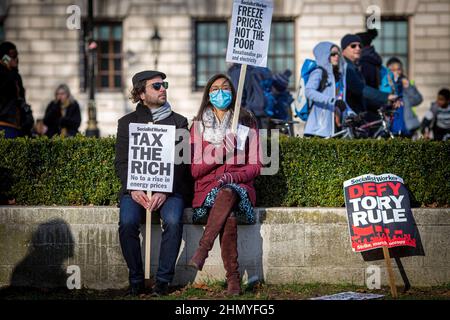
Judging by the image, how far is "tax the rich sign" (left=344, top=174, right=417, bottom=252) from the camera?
26.2 feet

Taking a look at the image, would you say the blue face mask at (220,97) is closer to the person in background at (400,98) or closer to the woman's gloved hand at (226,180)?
the woman's gloved hand at (226,180)

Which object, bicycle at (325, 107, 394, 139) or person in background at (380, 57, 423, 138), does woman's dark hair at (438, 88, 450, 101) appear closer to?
person in background at (380, 57, 423, 138)

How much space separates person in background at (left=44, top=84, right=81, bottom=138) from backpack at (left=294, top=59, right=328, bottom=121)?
16.7ft

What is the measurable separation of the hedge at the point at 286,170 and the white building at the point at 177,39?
1439 cm

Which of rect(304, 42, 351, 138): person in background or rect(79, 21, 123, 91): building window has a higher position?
rect(79, 21, 123, 91): building window

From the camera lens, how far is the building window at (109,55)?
76.4ft

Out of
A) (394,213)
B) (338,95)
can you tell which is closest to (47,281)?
(394,213)

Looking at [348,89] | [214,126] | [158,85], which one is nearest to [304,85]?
[348,89]

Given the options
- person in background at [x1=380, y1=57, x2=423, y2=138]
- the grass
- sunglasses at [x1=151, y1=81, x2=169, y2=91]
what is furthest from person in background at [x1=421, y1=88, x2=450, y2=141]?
sunglasses at [x1=151, y1=81, x2=169, y2=91]

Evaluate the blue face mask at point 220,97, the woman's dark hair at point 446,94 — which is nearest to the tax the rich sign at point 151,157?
the blue face mask at point 220,97

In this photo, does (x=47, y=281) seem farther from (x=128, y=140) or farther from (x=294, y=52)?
(x=294, y=52)

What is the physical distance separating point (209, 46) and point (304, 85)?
41.7ft

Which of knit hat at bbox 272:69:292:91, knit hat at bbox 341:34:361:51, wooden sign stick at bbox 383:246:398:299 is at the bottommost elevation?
wooden sign stick at bbox 383:246:398:299

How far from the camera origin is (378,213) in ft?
26.2
